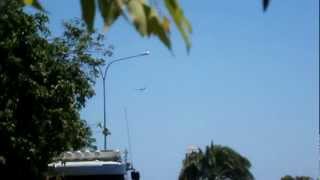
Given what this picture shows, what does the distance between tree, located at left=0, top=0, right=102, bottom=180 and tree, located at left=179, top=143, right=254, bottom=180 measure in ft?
167

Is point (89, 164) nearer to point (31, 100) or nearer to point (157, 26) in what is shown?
point (31, 100)

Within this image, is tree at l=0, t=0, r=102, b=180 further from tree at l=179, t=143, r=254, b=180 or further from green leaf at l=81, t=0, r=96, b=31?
tree at l=179, t=143, r=254, b=180

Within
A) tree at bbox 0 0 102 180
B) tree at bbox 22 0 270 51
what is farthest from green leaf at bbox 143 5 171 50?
tree at bbox 0 0 102 180

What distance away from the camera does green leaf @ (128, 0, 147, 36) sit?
1.78 metres

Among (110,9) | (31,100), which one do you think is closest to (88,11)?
(110,9)

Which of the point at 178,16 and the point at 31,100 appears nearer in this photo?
the point at 178,16

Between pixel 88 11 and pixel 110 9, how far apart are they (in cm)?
6

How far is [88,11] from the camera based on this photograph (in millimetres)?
1874

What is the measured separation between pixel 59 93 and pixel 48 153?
2.01 m

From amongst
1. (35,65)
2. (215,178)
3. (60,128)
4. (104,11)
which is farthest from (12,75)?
(215,178)

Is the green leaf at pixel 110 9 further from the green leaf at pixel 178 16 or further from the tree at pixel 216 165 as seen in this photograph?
the tree at pixel 216 165

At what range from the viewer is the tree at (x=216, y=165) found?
75.3m

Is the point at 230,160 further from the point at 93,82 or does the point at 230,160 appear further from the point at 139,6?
the point at 139,6

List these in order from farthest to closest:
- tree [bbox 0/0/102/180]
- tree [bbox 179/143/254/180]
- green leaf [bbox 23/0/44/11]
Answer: tree [bbox 179/143/254/180]
tree [bbox 0/0/102/180]
green leaf [bbox 23/0/44/11]
